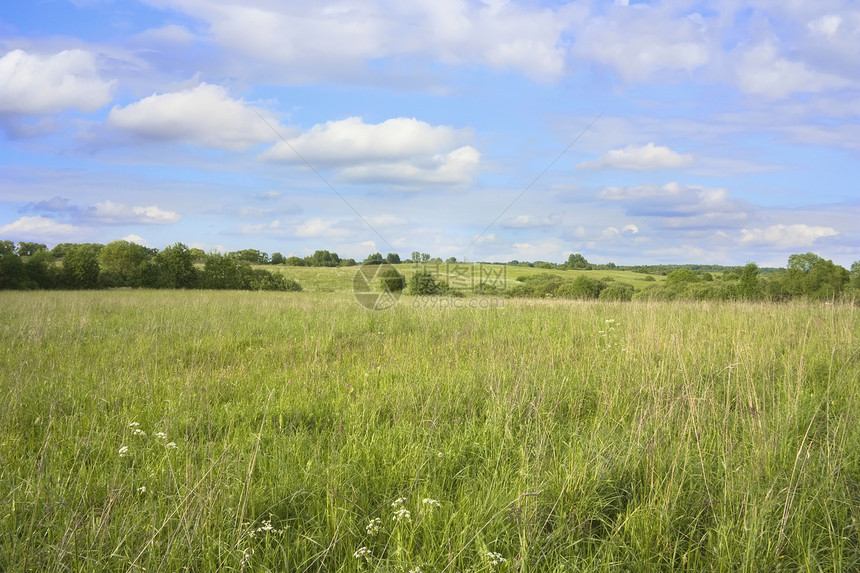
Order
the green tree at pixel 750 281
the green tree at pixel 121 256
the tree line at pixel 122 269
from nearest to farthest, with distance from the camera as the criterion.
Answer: the green tree at pixel 750 281, the tree line at pixel 122 269, the green tree at pixel 121 256

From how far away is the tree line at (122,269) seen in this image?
35.2 m

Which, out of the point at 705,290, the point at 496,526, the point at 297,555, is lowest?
the point at 297,555

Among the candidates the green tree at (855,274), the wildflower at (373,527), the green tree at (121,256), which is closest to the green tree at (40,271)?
the green tree at (121,256)

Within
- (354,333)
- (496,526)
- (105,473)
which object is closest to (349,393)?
(105,473)

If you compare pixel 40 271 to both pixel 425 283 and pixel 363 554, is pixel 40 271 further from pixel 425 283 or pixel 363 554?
pixel 363 554

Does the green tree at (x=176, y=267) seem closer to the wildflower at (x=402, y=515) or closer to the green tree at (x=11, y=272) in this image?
the green tree at (x=11, y=272)

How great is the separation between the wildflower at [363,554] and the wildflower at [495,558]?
0.57 meters

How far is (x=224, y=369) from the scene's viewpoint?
237 inches

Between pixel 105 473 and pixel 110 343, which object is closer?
pixel 105 473

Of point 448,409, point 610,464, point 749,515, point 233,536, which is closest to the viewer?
point 233,536

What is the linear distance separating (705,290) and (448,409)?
2521 centimetres

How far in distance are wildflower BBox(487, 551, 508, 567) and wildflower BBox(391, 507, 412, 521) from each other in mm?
438

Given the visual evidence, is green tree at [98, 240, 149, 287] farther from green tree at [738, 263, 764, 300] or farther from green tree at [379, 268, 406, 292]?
green tree at [738, 263, 764, 300]

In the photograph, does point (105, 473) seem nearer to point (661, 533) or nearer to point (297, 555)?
point (297, 555)
